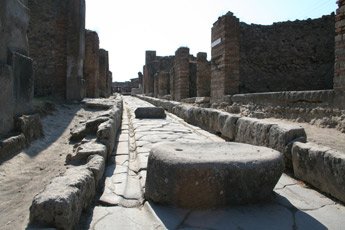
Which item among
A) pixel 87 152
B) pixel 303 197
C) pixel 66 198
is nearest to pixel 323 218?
pixel 303 197

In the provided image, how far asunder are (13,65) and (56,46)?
7084mm

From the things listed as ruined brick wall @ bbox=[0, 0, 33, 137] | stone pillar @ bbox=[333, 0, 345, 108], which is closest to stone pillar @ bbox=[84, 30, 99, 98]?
ruined brick wall @ bbox=[0, 0, 33, 137]

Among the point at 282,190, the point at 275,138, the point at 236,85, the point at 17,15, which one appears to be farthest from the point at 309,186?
the point at 236,85

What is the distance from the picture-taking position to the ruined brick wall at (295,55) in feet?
37.9

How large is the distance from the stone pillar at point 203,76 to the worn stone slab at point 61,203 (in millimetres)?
12389

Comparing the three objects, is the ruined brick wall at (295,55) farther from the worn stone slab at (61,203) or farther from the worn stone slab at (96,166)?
the worn stone slab at (61,203)

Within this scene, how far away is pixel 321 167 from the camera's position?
249 centimetres

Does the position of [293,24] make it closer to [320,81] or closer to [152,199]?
[320,81]

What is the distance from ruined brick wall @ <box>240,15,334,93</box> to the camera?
37.9ft

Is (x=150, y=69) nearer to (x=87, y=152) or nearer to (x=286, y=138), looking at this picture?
(x=87, y=152)

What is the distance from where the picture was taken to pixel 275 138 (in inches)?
127

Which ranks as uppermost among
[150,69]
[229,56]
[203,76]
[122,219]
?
[150,69]

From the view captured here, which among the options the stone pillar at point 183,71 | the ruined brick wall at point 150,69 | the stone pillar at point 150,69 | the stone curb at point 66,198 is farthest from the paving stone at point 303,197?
the ruined brick wall at point 150,69

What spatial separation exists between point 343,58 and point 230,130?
2473 millimetres
